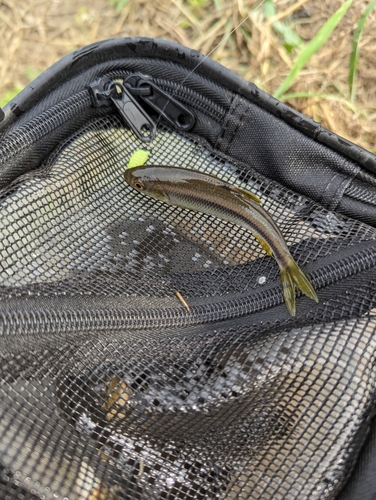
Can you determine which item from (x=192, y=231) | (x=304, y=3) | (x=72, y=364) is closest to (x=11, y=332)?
(x=72, y=364)

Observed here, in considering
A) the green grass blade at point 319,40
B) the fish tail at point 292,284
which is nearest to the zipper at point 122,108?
the fish tail at point 292,284

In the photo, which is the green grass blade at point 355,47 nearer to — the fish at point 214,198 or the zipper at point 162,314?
the fish at point 214,198

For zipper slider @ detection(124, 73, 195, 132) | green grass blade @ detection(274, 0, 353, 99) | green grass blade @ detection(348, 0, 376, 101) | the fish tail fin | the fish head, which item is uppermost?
green grass blade @ detection(348, 0, 376, 101)

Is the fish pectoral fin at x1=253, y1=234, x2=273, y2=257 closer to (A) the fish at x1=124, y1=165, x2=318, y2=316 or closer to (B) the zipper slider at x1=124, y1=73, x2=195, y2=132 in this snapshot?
(A) the fish at x1=124, y1=165, x2=318, y2=316

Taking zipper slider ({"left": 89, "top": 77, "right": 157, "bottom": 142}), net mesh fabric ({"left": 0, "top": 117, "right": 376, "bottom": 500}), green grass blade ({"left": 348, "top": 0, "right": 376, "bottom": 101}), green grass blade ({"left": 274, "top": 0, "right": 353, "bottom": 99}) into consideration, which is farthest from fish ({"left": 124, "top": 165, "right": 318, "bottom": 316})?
green grass blade ({"left": 348, "top": 0, "right": 376, "bottom": 101})

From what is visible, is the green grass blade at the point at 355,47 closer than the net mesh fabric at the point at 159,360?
No

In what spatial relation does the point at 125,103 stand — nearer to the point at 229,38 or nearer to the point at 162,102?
the point at 162,102

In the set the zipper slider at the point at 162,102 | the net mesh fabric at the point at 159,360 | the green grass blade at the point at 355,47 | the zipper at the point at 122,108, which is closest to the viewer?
the net mesh fabric at the point at 159,360

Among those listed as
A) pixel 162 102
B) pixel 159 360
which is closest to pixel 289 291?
pixel 159 360
